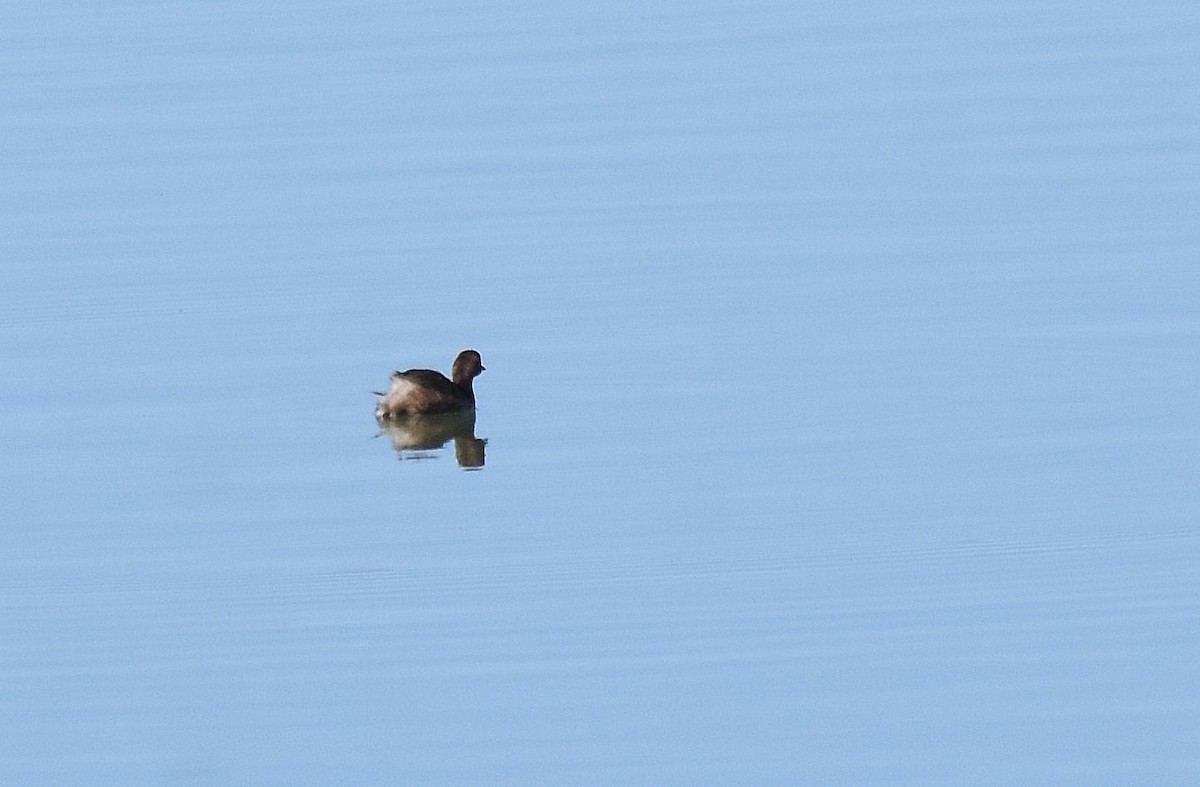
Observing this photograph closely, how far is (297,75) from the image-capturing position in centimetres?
1778

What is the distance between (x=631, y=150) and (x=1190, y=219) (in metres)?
3.39

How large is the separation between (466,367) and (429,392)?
254 mm

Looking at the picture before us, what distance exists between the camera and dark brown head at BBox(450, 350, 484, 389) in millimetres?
10859

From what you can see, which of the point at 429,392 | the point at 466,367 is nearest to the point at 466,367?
the point at 466,367

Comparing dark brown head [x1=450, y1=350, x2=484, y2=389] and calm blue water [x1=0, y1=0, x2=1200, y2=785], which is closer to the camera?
calm blue water [x1=0, y1=0, x2=1200, y2=785]

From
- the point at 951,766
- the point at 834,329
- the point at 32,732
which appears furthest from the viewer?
the point at 834,329

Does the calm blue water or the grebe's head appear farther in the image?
the grebe's head

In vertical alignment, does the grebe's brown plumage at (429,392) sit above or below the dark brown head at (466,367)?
below

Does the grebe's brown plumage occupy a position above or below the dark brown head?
below

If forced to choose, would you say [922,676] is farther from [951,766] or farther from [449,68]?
[449,68]

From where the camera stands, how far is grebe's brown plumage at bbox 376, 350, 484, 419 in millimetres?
10672

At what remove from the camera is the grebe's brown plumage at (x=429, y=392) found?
1067 cm

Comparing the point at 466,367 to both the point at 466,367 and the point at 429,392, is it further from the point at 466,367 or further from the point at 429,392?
the point at 429,392

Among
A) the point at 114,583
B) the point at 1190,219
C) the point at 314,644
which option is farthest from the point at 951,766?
the point at 1190,219
